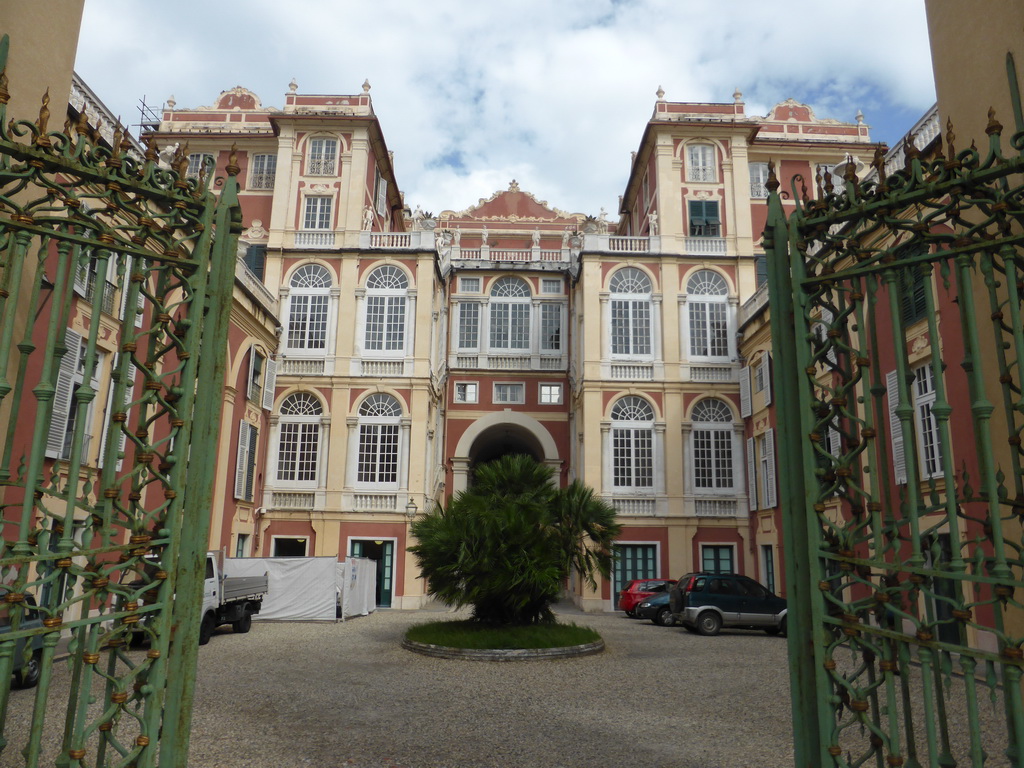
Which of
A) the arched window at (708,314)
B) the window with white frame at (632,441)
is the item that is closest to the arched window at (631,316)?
the arched window at (708,314)

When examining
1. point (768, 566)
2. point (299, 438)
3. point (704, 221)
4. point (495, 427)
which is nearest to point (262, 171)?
point (299, 438)

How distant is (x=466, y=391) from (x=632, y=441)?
7618 millimetres

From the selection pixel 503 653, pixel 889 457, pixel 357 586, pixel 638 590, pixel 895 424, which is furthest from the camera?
pixel 638 590

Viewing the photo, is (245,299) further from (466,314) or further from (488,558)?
(488,558)

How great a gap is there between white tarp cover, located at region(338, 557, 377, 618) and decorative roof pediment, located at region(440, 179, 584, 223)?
21598 millimetres

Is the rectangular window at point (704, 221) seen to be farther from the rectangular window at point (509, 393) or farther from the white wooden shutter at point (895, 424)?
the white wooden shutter at point (895, 424)

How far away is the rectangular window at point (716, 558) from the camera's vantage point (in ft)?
88.0

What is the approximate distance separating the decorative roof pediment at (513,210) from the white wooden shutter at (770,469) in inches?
761

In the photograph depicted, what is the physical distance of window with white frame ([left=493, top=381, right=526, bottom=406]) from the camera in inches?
1235

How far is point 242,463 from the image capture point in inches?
944

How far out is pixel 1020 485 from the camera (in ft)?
11.5

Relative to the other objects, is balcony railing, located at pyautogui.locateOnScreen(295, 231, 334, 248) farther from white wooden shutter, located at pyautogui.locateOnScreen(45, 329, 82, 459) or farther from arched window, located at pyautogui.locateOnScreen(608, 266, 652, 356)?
white wooden shutter, located at pyautogui.locateOnScreen(45, 329, 82, 459)

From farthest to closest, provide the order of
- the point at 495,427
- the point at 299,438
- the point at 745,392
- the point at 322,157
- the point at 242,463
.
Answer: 1. the point at 495,427
2. the point at 322,157
3. the point at 299,438
4. the point at 745,392
5. the point at 242,463

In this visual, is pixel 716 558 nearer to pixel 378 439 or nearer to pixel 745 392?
pixel 745 392
